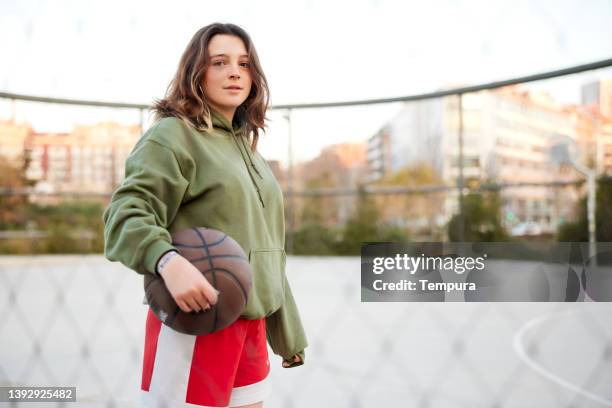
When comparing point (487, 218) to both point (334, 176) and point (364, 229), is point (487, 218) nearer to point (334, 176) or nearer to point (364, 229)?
point (364, 229)

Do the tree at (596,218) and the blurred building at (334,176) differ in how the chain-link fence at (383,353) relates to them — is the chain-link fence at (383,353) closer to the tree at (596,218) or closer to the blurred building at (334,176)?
the tree at (596,218)

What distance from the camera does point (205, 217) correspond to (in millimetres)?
845

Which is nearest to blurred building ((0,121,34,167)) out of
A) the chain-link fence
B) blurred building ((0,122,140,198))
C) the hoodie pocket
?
blurred building ((0,122,140,198))

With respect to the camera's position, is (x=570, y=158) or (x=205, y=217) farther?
(x=570, y=158)

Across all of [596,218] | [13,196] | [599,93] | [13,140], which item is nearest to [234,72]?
[599,93]

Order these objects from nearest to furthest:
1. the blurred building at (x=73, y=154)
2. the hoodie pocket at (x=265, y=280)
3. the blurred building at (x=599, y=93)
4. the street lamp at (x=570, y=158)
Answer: the hoodie pocket at (x=265, y=280) → the blurred building at (x=599, y=93) → the blurred building at (x=73, y=154) → the street lamp at (x=570, y=158)

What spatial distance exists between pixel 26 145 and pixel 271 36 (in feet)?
16.2

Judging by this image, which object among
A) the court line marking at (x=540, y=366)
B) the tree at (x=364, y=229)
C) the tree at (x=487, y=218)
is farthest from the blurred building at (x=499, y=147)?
the court line marking at (x=540, y=366)

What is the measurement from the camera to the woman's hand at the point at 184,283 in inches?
28.2

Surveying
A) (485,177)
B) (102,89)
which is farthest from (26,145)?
(485,177)

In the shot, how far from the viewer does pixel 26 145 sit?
645cm

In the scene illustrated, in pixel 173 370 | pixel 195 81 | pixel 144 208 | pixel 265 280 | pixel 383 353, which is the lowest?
pixel 383 353

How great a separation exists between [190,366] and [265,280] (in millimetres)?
156

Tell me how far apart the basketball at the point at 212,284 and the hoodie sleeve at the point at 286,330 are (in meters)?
0.19
